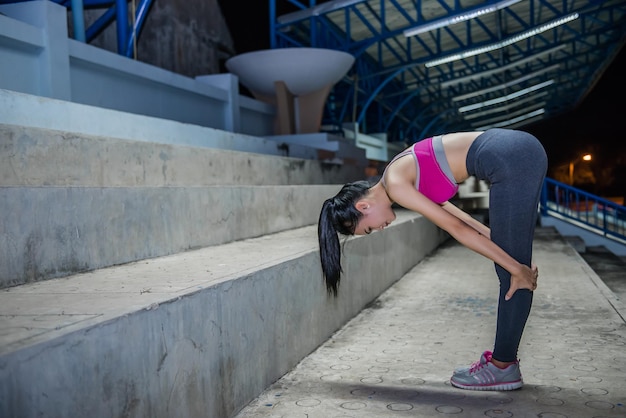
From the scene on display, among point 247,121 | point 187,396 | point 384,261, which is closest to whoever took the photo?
point 187,396

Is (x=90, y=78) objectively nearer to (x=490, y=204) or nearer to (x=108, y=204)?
(x=108, y=204)

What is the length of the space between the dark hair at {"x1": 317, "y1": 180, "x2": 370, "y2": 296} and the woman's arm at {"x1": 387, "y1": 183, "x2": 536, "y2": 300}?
0.24m

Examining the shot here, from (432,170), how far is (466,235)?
0.32 m

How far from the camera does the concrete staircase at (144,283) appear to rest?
1.38 meters

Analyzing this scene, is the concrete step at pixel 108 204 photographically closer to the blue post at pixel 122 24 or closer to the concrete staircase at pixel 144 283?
the concrete staircase at pixel 144 283

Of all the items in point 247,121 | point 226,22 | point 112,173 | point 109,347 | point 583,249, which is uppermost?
point 226,22

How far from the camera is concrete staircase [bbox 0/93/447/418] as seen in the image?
138 cm

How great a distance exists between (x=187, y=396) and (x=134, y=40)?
7.09 metres

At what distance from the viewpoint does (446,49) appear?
1723 centimetres

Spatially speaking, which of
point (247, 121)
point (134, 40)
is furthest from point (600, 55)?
point (134, 40)

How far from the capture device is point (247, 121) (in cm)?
940

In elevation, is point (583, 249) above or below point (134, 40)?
below

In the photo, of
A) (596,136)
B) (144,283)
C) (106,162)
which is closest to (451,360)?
(144,283)

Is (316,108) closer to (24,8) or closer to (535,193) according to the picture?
(24,8)
